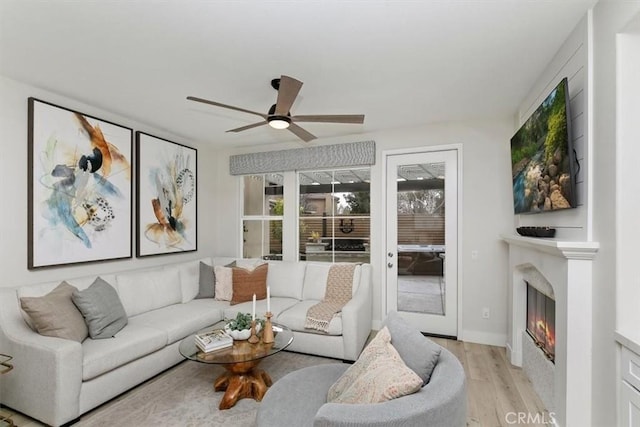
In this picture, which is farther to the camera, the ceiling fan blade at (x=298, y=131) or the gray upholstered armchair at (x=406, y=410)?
the ceiling fan blade at (x=298, y=131)

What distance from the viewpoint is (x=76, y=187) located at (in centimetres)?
289

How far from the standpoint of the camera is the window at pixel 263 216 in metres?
4.55

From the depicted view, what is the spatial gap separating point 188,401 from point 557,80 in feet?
11.9

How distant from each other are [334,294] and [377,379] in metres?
2.24

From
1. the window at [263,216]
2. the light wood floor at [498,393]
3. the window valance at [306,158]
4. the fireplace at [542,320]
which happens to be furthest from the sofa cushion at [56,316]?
the fireplace at [542,320]

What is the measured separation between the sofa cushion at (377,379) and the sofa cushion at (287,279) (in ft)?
7.41

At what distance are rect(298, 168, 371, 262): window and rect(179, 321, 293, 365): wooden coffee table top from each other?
181 centimetres

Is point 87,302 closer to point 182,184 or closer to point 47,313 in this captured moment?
point 47,313

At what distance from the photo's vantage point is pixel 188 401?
232 cm

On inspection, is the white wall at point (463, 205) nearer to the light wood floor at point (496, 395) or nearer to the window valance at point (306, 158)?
the window valance at point (306, 158)

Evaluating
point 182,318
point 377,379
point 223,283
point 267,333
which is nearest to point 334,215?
point 223,283

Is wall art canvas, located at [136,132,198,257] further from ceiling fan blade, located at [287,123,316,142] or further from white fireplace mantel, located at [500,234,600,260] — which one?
white fireplace mantel, located at [500,234,600,260]

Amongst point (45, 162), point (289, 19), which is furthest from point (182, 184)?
point (289, 19)

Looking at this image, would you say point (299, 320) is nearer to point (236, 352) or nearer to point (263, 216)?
point (236, 352)
